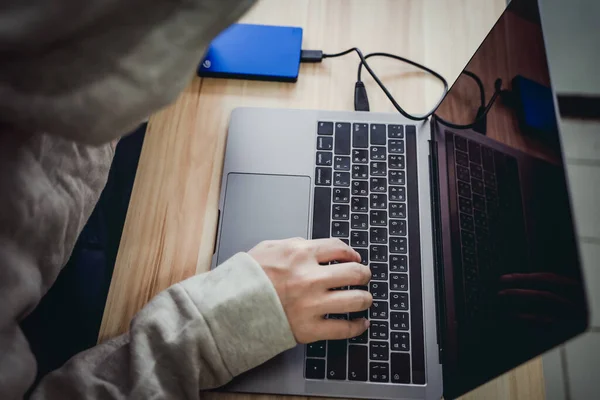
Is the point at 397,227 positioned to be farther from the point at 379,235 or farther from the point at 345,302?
the point at 345,302

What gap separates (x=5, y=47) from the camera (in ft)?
0.94

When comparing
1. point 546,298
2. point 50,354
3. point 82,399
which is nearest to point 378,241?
point 546,298

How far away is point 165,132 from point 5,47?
395 mm

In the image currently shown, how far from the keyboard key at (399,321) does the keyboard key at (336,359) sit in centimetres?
6

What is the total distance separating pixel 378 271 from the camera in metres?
0.59

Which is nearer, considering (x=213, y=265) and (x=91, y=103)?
(x=91, y=103)

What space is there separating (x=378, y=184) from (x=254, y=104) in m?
0.21

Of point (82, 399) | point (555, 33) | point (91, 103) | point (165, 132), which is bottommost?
point (82, 399)

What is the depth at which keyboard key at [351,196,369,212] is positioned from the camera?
2.06 ft

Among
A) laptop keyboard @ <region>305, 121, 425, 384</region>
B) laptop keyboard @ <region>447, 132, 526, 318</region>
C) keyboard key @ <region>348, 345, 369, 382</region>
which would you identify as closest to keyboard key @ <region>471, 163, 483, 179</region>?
laptop keyboard @ <region>447, 132, 526, 318</region>

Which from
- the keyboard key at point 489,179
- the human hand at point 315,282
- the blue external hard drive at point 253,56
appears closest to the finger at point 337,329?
the human hand at point 315,282

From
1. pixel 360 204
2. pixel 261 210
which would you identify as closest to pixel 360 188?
pixel 360 204

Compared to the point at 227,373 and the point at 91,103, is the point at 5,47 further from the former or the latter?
the point at 227,373

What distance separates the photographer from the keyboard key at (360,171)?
0.65 meters
